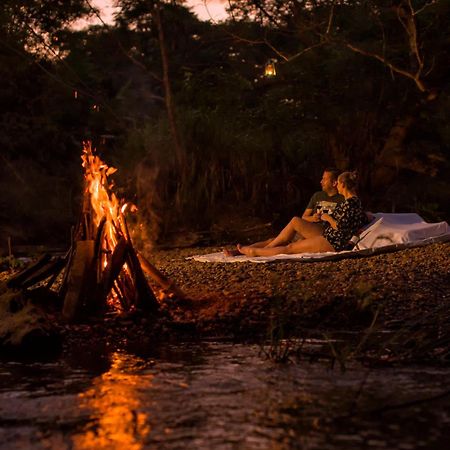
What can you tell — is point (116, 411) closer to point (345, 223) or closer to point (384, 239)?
point (345, 223)

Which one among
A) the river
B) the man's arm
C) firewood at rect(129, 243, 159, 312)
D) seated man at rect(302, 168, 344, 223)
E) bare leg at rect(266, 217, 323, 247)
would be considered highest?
seated man at rect(302, 168, 344, 223)

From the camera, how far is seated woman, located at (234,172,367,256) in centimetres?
1119

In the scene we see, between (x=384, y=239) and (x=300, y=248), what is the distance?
1.08m

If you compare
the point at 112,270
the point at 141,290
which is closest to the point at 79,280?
the point at 112,270

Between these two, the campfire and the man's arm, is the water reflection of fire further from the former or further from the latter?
the man's arm

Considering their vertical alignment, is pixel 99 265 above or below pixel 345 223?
below

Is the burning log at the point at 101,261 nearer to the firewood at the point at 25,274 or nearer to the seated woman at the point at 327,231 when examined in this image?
the firewood at the point at 25,274

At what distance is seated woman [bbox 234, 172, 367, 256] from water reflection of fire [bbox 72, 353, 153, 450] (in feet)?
18.1

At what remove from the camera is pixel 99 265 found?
7723mm

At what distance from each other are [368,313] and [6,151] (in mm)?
15613

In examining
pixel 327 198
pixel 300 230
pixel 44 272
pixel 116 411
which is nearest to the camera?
pixel 116 411

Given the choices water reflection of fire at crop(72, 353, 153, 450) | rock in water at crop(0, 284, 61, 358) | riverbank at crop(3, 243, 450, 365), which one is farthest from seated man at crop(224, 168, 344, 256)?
water reflection of fire at crop(72, 353, 153, 450)

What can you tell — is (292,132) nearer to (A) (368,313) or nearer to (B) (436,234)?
(B) (436,234)

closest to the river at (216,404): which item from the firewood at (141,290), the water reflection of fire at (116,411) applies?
the water reflection of fire at (116,411)
